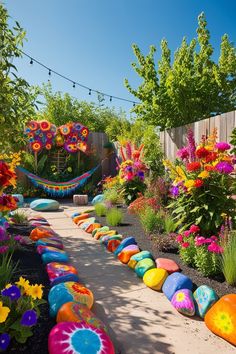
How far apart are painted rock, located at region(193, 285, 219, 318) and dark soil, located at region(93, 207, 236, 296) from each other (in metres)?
0.15

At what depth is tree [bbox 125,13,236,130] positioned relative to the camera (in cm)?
690

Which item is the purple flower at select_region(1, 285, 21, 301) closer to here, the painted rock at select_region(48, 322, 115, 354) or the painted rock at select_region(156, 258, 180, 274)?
the painted rock at select_region(48, 322, 115, 354)

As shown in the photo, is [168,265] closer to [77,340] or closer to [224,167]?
[224,167]

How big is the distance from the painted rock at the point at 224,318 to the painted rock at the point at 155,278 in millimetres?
606

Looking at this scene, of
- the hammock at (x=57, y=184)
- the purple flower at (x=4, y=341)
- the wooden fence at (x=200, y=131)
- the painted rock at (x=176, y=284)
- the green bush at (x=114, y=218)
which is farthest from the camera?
the hammock at (x=57, y=184)

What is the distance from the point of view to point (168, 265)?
2.92 metres

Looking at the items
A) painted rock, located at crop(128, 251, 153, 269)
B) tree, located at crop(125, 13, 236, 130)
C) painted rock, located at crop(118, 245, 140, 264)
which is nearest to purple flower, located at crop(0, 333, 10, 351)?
painted rock, located at crop(128, 251, 153, 269)

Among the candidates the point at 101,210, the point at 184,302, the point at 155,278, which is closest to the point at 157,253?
the point at 155,278

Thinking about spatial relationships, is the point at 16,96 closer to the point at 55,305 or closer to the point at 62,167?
the point at 55,305

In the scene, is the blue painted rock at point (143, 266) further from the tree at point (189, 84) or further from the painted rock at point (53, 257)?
the tree at point (189, 84)

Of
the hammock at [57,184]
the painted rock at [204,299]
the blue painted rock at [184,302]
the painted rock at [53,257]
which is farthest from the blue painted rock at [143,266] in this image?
the hammock at [57,184]

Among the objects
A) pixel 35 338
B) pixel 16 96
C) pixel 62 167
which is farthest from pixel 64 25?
pixel 35 338

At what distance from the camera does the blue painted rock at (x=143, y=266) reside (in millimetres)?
2958

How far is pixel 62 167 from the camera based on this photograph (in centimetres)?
979
